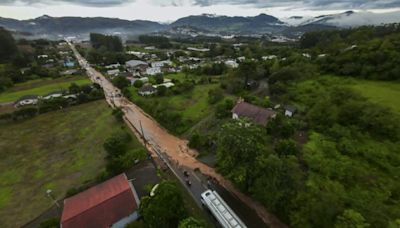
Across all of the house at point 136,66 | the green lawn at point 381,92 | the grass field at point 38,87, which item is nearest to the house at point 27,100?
the grass field at point 38,87

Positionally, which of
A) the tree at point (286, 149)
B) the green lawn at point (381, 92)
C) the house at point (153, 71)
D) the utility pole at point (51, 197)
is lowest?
the utility pole at point (51, 197)

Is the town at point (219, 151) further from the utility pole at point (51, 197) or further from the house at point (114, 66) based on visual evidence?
the house at point (114, 66)

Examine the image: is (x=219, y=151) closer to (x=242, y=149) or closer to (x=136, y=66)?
(x=242, y=149)

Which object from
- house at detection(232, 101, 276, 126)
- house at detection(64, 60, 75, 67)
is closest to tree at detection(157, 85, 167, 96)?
house at detection(232, 101, 276, 126)

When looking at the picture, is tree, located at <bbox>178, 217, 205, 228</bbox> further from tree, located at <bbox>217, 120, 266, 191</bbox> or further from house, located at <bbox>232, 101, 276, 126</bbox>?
house, located at <bbox>232, 101, 276, 126</bbox>

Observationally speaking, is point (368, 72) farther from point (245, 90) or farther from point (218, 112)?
point (218, 112)
